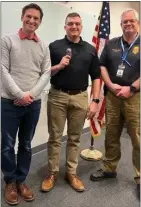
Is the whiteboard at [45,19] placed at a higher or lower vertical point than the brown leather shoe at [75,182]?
higher

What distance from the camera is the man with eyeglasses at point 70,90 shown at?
2125mm

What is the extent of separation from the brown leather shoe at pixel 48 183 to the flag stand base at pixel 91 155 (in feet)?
2.57

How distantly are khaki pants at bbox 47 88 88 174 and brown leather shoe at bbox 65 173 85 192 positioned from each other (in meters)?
0.05

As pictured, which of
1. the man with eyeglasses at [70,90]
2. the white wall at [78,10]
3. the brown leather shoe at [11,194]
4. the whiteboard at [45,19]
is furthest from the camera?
the white wall at [78,10]

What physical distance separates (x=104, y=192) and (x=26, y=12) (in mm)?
1733

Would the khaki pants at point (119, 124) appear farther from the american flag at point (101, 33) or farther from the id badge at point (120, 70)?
the american flag at point (101, 33)

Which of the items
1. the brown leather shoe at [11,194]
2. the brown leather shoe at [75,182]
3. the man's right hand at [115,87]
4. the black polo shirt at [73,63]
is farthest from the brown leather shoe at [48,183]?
the man's right hand at [115,87]

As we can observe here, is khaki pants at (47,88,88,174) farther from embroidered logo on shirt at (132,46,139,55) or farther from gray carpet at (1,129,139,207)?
embroidered logo on shirt at (132,46,139,55)

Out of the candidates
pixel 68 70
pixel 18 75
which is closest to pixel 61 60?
pixel 68 70

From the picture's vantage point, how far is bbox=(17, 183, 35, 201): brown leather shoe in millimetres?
2074

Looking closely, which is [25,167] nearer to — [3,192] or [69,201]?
[3,192]

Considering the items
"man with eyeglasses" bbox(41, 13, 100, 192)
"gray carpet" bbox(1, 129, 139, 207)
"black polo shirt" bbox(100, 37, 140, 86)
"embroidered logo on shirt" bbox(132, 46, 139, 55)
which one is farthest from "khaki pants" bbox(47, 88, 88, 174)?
"embroidered logo on shirt" bbox(132, 46, 139, 55)

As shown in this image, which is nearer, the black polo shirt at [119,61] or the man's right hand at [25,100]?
the man's right hand at [25,100]

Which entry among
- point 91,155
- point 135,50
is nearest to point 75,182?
point 91,155
